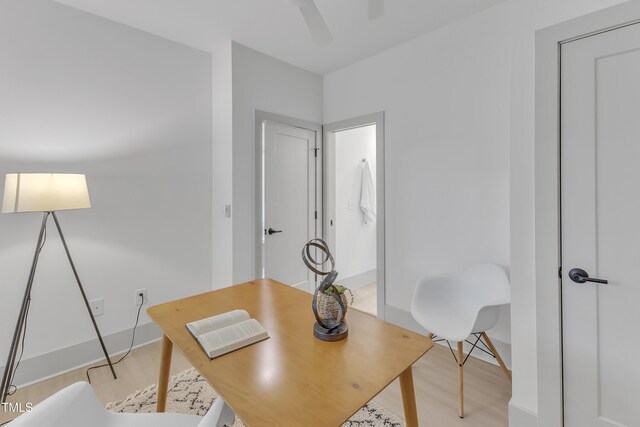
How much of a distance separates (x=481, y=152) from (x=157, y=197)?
2.69 meters

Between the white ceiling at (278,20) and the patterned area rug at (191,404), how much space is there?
8.60 feet

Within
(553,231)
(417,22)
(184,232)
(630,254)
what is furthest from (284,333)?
(417,22)

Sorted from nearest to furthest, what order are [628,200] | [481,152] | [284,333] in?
[284,333] < [628,200] < [481,152]

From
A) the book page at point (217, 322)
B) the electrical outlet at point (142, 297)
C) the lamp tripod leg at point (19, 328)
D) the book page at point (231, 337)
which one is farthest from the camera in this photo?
the electrical outlet at point (142, 297)

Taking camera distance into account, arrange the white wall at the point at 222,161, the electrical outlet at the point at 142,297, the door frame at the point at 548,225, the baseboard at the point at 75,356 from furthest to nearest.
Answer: the white wall at the point at 222,161 < the electrical outlet at the point at 142,297 < the baseboard at the point at 75,356 < the door frame at the point at 548,225

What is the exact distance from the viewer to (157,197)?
2.61m

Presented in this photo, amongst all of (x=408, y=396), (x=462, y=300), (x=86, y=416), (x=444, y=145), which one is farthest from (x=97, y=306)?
(x=444, y=145)

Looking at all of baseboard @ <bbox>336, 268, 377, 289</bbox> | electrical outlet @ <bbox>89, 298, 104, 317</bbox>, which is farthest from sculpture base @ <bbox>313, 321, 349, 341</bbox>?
baseboard @ <bbox>336, 268, 377, 289</bbox>

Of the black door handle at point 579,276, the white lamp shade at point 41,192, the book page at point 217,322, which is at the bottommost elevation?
the book page at point 217,322

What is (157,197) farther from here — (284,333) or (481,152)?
(481,152)

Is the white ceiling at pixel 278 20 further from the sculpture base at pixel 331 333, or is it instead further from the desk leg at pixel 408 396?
the desk leg at pixel 408 396

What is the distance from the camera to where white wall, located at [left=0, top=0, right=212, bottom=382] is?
78.7 inches

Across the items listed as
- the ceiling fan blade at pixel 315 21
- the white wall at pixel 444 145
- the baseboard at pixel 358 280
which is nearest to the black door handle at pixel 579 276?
the white wall at pixel 444 145

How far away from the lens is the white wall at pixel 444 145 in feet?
7.29
